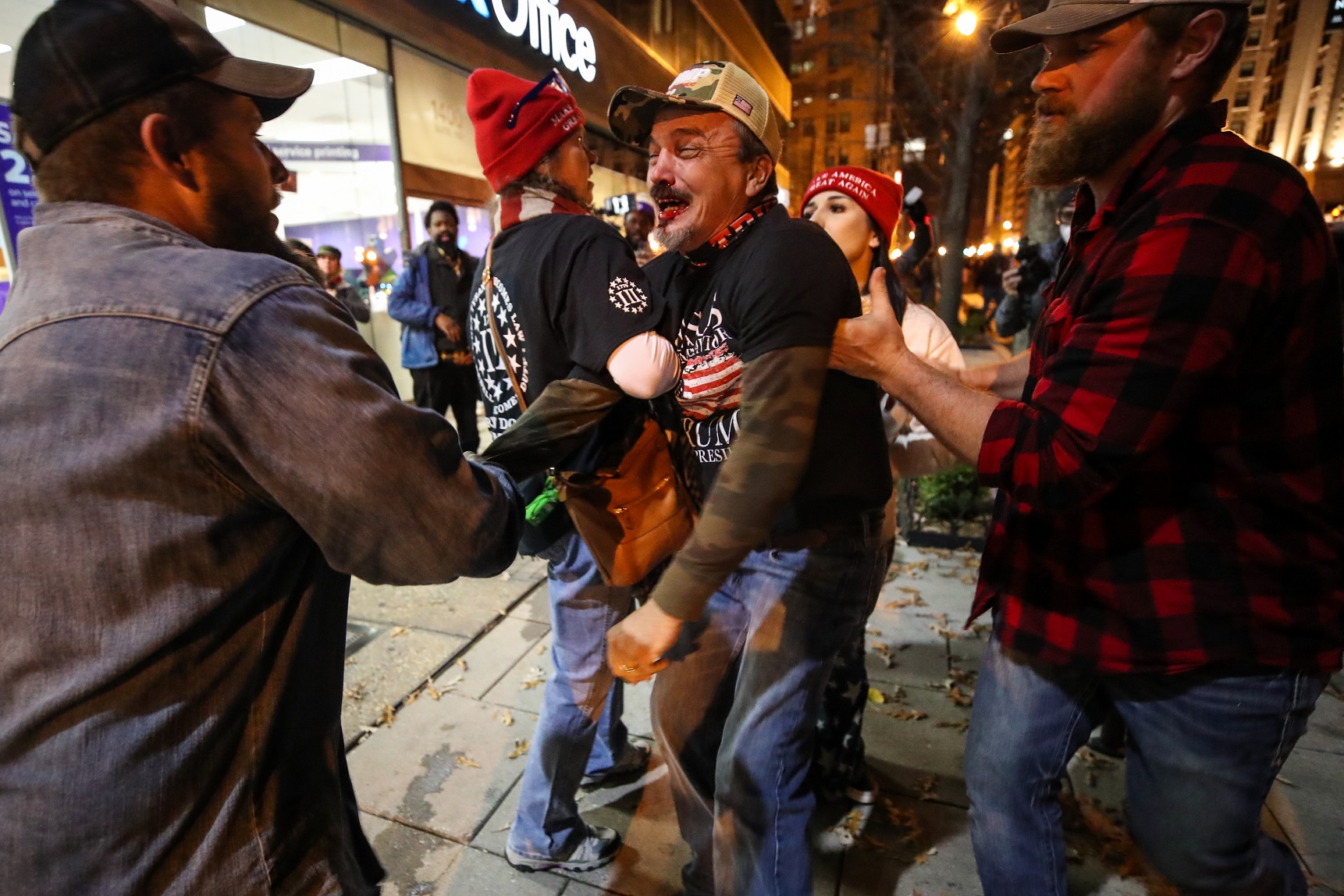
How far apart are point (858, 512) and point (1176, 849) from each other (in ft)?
3.45

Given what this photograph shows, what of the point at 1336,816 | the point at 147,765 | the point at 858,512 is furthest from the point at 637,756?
the point at 1336,816

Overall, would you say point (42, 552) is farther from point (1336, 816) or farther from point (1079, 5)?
point (1336, 816)

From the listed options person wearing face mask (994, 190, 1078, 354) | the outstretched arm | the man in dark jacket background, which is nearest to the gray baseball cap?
the outstretched arm

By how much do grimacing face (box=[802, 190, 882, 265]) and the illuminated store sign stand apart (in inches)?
Answer: 328

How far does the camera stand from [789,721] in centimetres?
193

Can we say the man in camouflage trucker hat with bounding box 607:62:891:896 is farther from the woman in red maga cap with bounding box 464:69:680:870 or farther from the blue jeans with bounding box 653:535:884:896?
the woman in red maga cap with bounding box 464:69:680:870

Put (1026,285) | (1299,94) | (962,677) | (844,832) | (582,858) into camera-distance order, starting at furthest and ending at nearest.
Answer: (1299,94) < (1026,285) < (962,677) < (844,832) < (582,858)

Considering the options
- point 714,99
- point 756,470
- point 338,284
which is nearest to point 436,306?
point 338,284

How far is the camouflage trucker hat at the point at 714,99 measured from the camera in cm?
194

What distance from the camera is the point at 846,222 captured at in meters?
3.17

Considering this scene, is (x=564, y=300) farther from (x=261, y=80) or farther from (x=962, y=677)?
(x=962, y=677)

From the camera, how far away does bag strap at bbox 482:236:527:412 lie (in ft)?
7.04

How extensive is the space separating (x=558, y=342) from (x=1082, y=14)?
1471mm

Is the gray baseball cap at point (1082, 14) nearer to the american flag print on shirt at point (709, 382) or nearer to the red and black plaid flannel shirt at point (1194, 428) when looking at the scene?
the red and black plaid flannel shirt at point (1194, 428)
